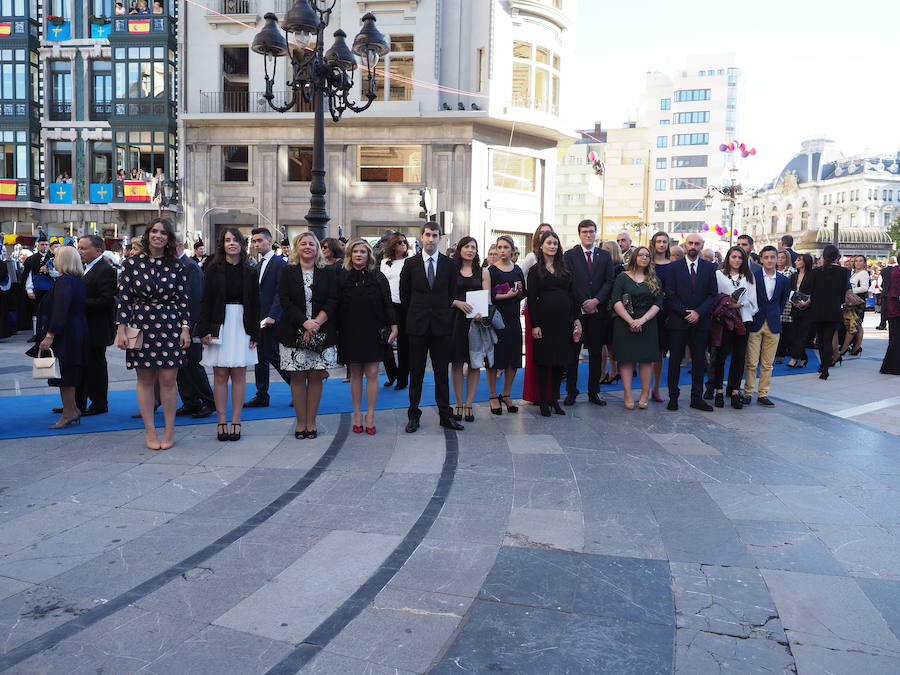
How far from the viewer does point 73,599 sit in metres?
3.69

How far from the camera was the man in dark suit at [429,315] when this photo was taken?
24.2ft

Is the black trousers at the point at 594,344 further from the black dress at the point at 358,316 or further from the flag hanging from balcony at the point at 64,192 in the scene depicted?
the flag hanging from balcony at the point at 64,192

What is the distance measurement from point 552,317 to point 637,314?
121cm

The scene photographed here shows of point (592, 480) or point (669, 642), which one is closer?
point (669, 642)

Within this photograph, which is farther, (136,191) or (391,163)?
(136,191)

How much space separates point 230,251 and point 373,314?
147 cm

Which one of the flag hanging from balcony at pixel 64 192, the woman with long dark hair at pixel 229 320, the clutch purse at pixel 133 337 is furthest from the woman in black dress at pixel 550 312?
the flag hanging from balcony at pixel 64 192

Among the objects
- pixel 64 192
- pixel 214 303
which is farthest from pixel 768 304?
pixel 64 192

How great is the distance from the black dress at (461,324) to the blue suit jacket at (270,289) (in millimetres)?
1889

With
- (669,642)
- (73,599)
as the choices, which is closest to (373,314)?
(73,599)

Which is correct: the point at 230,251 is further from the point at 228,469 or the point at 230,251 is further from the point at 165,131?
the point at 165,131

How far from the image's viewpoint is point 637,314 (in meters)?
8.71

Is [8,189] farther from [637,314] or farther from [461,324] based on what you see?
[637,314]

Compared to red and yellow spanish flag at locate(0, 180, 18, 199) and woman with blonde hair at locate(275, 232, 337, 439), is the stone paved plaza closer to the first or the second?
woman with blonde hair at locate(275, 232, 337, 439)
